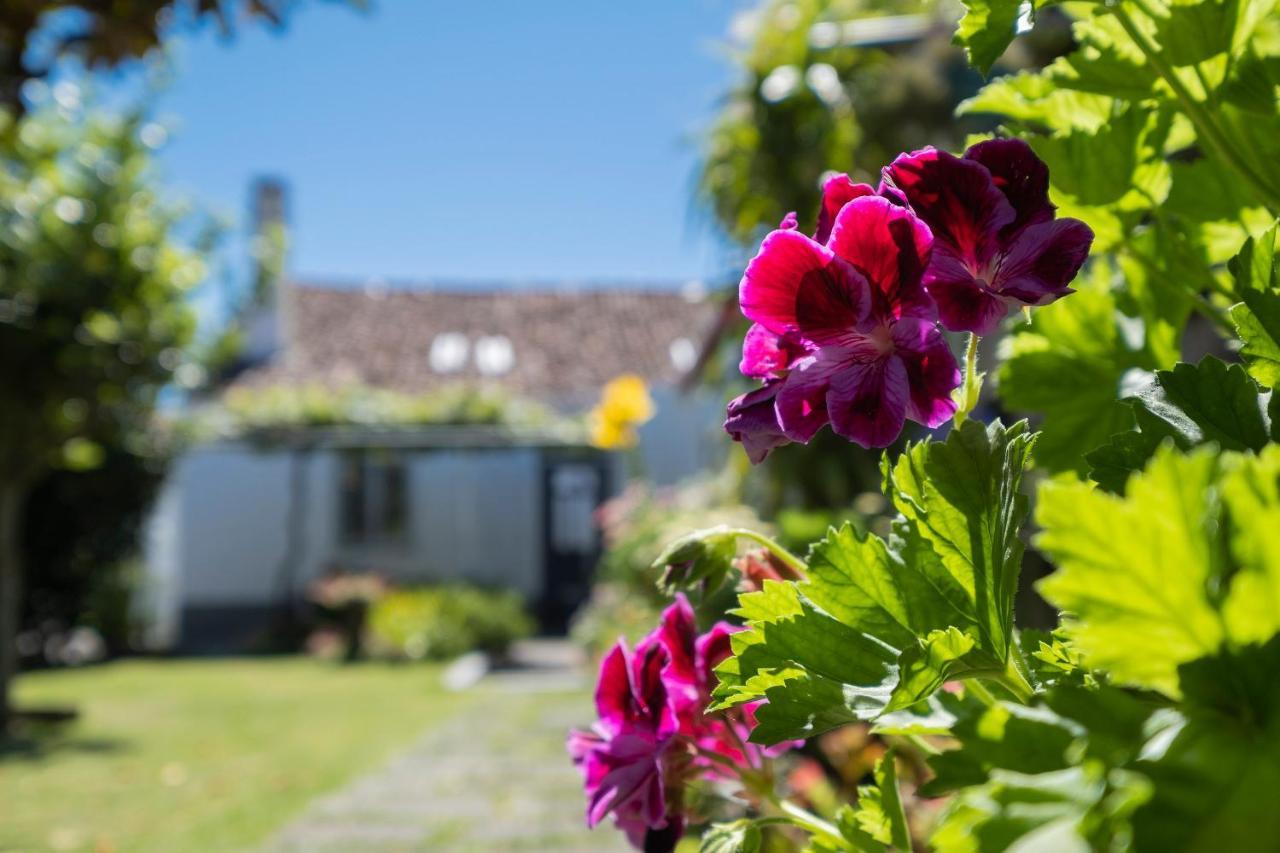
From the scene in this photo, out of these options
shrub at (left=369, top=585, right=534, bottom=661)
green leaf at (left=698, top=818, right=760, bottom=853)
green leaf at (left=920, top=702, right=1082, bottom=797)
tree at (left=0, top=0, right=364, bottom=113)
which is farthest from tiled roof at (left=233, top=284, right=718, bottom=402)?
green leaf at (left=920, top=702, right=1082, bottom=797)

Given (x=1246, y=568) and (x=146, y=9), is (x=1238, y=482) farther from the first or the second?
(x=146, y=9)

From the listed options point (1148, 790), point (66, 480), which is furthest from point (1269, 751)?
point (66, 480)

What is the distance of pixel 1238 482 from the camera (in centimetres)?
29

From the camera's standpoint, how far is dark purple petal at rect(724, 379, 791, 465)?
532mm

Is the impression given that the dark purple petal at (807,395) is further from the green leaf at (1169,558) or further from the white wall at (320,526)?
the white wall at (320,526)

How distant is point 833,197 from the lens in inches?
20.6

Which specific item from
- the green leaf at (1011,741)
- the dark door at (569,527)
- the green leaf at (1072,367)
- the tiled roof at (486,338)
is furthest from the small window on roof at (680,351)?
the green leaf at (1011,741)

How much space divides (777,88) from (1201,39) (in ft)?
12.3

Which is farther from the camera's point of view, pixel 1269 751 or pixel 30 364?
pixel 30 364

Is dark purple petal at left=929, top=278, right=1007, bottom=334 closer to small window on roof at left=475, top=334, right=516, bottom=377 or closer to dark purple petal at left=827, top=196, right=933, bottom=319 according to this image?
dark purple petal at left=827, top=196, right=933, bottom=319

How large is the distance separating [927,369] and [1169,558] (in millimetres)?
214

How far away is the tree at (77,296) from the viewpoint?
27.1 feet

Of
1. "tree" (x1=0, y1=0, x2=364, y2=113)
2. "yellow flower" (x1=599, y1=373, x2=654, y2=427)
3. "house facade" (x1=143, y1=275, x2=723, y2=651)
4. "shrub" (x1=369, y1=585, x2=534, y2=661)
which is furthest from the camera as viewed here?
"house facade" (x1=143, y1=275, x2=723, y2=651)

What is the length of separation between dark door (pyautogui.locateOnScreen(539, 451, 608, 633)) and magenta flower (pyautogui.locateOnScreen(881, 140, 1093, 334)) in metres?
16.6
